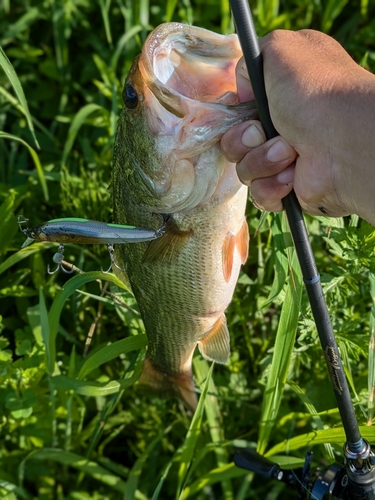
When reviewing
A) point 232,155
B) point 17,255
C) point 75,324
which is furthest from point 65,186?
point 232,155

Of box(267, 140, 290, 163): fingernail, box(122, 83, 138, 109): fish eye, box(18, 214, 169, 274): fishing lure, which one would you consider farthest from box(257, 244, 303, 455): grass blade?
box(122, 83, 138, 109): fish eye

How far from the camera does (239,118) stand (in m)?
1.87

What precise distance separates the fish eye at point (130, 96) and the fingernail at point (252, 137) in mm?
373

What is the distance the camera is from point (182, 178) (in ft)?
6.49

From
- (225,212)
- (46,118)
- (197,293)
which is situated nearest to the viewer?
(225,212)

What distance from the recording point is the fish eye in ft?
6.43

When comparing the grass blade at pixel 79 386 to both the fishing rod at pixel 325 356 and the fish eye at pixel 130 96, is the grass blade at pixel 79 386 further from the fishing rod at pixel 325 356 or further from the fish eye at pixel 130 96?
the fish eye at pixel 130 96

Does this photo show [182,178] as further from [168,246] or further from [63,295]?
[63,295]

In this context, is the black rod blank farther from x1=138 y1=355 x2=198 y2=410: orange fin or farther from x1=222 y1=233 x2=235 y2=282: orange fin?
x1=138 y1=355 x2=198 y2=410: orange fin

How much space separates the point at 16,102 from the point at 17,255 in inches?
40.9

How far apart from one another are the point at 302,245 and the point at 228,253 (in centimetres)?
38

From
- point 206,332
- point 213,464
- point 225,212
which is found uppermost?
point 225,212

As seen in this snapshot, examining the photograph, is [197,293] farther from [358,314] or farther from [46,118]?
[46,118]

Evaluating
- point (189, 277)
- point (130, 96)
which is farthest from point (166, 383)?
point (130, 96)
